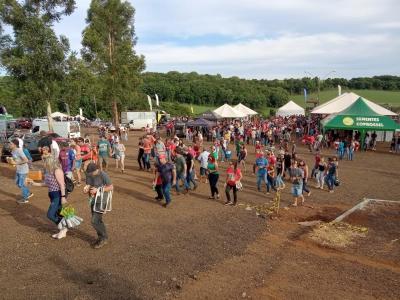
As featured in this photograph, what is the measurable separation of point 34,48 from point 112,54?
15.1 meters

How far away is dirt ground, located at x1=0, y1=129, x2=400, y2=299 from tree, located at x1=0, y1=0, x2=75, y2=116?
1083 centimetres

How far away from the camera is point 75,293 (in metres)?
5.95

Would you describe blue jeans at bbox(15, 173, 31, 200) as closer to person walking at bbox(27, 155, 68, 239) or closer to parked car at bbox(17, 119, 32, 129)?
person walking at bbox(27, 155, 68, 239)

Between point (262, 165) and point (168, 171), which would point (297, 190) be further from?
point (168, 171)

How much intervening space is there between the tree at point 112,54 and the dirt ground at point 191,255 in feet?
79.5

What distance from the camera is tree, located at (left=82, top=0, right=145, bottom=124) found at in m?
35.3

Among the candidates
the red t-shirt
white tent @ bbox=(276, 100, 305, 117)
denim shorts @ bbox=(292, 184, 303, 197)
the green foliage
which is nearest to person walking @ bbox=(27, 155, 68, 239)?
the red t-shirt

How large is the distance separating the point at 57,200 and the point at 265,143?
24.6 m

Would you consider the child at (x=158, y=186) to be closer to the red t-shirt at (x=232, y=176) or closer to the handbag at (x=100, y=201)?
the red t-shirt at (x=232, y=176)

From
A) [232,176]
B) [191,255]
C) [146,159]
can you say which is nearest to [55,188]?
[191,255]

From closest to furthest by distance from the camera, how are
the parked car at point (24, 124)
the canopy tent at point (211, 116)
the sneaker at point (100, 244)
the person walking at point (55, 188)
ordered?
1. the sneaker at point (100, 244)
2. the person walking at point (55, 188)
3. the canopy tent at point (211, 116)
4. the parked car at point (24, 124)

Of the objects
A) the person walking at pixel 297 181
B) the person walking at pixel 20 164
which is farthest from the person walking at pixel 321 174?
the person walking at pixel 20 164

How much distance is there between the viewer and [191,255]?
760cm

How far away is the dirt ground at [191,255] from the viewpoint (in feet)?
20.4
